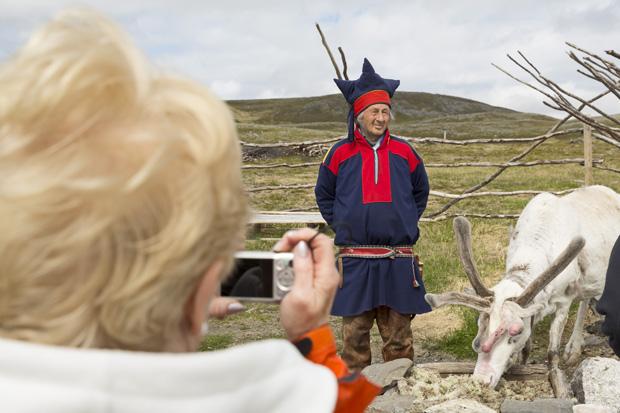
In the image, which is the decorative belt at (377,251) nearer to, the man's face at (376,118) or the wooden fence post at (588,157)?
the man's face at (376,118)

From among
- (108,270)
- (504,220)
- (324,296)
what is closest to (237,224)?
(108,270)

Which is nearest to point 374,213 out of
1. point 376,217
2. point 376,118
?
point 376,217

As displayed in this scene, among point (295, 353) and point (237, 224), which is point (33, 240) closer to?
point (237, 224)

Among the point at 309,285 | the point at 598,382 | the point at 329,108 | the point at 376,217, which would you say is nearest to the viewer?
the point at 309,285

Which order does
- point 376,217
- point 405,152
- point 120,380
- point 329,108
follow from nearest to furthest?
point 120,380 → point 376,217 → point 405,152 → point 329,108

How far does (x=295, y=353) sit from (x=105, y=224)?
292 millimetres

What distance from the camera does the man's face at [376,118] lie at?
163 inches

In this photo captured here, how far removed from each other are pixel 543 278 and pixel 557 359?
74 centimetres

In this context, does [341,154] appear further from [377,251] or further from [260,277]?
[260,277]

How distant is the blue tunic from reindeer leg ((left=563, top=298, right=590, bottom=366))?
5.45 ft

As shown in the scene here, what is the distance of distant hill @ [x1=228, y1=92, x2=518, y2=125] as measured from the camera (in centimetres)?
9362

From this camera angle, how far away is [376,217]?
4129 millimetres

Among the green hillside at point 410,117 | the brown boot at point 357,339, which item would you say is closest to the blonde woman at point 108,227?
the brown boot at point 357,339

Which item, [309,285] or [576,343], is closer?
[309,285]
